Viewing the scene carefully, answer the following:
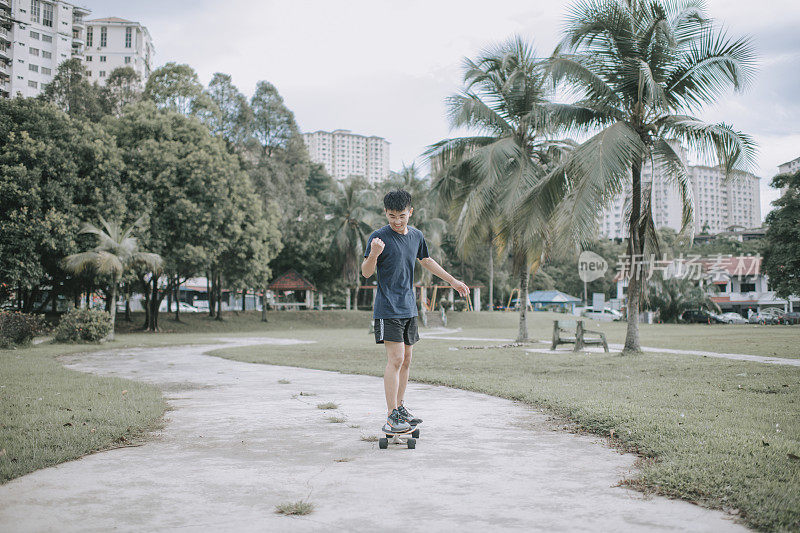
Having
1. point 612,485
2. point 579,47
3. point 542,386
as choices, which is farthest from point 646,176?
point 612,485

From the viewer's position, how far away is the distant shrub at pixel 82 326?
17.9 m

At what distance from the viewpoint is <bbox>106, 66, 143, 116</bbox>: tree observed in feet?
110

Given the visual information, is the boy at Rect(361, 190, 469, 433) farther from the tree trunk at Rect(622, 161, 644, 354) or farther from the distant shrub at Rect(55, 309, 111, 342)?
the distant shrub at Rect(55, 309, 111, 342)

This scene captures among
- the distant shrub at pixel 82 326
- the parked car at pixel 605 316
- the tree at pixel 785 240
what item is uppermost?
the tree at pixel 785 240

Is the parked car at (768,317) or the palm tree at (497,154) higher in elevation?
the palm tree at (497,154)

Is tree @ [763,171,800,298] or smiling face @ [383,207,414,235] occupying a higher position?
tree @ [763,171,800,298]

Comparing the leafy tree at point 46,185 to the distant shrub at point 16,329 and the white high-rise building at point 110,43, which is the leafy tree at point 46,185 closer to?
the distant shrub at point 16,329

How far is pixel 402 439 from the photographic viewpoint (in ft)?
14.7

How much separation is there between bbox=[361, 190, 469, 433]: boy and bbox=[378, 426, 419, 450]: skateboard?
0.08m

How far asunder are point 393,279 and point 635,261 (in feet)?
32.9

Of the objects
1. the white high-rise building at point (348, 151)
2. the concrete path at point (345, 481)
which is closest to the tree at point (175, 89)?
the concrete path at point (345, 481)

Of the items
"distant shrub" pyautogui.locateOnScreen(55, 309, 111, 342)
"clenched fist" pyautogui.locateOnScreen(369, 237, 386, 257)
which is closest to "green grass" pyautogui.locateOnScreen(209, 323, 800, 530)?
"clenched fist" pyautogui.locateOnScreen(369, 237, 386, 257)

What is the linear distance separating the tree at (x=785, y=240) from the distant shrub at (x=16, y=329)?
35264 mm

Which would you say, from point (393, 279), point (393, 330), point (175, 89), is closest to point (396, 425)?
point (393, 330)
